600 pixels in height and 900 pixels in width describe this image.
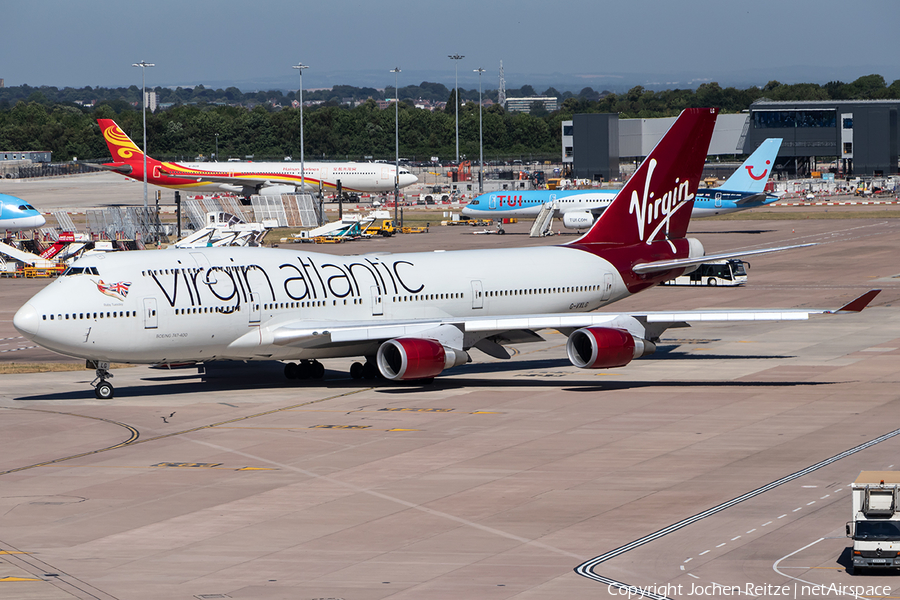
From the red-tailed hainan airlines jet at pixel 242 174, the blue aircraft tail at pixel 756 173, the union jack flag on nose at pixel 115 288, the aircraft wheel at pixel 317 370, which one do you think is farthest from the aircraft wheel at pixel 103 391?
the red-tailed hainan airlines jet at pixel 242 174

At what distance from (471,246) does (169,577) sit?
82.3 m

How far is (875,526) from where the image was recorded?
2066cm

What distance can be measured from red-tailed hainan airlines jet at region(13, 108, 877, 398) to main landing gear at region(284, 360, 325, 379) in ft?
0.17

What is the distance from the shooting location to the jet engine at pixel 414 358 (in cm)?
3866

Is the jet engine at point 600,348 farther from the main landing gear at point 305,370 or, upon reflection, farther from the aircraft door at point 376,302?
the main landing gear at point 305,370

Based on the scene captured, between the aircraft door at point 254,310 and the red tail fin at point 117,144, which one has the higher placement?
the red tail fin at point 117,144

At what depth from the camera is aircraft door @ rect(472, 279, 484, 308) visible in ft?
146

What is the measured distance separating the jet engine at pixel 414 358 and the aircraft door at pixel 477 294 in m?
4.78

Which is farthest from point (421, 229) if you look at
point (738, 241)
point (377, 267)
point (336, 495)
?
point (336, 495)

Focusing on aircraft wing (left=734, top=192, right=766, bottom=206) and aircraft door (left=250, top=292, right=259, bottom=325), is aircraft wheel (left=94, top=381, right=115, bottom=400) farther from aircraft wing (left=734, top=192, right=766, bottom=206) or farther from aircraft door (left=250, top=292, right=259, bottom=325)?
aircraft wing (left=734, top=192, right=766, bottom=206)

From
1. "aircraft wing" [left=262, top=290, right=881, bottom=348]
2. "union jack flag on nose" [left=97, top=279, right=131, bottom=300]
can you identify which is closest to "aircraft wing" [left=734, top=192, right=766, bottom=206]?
"aircraft wing" [left=262, top=290, right=881, bottom=348]

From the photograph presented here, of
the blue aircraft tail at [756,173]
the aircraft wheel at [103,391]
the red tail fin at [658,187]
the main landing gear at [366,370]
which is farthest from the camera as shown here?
the blue aircraft tail at [756,173]

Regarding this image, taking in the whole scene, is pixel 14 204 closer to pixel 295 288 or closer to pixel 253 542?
pixel 295 288

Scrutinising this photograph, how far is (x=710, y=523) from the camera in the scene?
2403cm
